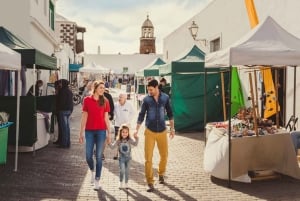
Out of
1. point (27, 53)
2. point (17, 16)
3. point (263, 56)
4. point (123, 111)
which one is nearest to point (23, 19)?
point (17, 16)

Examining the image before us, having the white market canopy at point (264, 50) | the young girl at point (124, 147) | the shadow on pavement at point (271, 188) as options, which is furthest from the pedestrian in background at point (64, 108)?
the shadow on pavement at point (271, 188)

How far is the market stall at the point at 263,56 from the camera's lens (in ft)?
22.4

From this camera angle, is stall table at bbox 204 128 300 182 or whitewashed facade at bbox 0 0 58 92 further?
whitewashed facade at bbox 0 0 58 92

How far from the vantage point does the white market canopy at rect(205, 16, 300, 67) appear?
682cm

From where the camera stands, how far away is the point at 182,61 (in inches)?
512

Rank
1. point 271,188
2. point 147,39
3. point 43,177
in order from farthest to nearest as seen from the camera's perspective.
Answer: point 147,39 → point 43,177 → point 271,188

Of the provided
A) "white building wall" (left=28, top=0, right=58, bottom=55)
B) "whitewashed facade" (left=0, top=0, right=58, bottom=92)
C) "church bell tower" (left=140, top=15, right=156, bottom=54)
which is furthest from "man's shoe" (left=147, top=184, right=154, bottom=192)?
"church bell tower" (left=140, top=15, right=156, bottom=54)

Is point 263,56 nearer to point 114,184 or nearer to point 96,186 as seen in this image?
point 114,184

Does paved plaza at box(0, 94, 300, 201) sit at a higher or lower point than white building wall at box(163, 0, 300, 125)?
lower

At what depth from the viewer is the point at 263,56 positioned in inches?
270

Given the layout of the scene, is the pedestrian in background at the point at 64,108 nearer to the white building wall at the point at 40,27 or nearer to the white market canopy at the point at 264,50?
the white market canopy at the point at 264,50

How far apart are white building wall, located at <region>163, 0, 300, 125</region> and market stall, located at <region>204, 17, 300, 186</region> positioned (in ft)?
11.0

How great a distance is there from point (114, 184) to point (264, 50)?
11.0ft

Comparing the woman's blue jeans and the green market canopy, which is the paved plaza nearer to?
the woman's blue jeans
